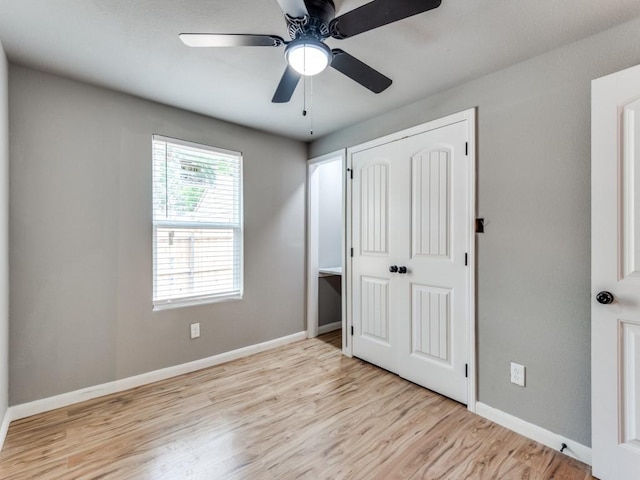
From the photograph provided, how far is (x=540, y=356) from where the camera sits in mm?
1888

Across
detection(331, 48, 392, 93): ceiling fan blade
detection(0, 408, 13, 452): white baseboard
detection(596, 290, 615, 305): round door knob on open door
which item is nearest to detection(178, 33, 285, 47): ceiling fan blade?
detection(331, 48, 392, 93): ceiling fan blade

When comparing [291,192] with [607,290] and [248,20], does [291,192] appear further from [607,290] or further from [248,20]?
[607,290]

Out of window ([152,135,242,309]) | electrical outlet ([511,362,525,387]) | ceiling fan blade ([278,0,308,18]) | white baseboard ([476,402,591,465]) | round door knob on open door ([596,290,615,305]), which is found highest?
ceiling fan blade ([278,0,308,18])

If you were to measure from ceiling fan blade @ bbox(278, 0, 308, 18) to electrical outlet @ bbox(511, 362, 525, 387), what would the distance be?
229 cm

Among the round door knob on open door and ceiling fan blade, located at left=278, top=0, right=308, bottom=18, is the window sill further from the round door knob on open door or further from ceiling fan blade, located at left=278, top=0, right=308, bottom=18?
the round door knob on open door

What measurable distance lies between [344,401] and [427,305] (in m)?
0.98

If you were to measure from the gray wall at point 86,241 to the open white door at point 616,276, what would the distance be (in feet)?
9.08

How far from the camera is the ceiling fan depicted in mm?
1167

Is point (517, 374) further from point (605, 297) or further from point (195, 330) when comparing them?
point (195, 330)

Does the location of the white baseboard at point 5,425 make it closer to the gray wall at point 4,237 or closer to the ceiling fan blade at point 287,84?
the gray wall at point 4,237

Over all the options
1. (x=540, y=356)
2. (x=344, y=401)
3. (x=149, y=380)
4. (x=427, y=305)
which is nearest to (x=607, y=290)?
(x=540, y=356)

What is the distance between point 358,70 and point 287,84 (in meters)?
0.40

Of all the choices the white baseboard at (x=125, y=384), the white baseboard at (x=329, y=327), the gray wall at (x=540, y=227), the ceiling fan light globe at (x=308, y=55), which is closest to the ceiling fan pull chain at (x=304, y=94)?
the ceiling fan light globe at (x=308, y=55)

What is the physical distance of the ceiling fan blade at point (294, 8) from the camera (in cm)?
116
